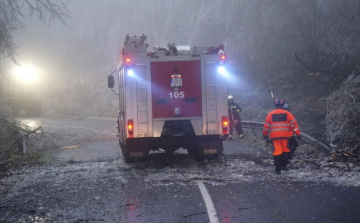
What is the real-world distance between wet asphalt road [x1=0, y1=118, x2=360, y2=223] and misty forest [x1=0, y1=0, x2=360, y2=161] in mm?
2675

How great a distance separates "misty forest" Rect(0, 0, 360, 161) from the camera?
1073 cm

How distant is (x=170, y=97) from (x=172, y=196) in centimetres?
312

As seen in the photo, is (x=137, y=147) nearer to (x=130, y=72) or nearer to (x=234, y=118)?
(x=130, y=72)

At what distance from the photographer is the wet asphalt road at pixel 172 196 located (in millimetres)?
5418

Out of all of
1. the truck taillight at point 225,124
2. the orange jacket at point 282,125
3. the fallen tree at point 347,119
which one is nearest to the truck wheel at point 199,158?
the truck taillight at point 225,124

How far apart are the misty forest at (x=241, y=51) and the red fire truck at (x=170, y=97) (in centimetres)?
282

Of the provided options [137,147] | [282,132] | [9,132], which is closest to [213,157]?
[137,147]

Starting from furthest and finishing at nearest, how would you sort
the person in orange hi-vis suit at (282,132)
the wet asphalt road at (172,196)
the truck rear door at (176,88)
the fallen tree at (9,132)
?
the fallen tree at (9,132) → the truck rear door at (176,88) → the person in orange hi-vis suit at (282,132) → the wet asphalt road at (172,196)

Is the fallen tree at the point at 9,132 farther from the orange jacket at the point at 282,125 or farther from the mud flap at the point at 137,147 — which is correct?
the orange jacket at the point at 282,125

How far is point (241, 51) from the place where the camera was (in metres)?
23.8

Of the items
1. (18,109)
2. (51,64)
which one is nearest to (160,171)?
(18,109)

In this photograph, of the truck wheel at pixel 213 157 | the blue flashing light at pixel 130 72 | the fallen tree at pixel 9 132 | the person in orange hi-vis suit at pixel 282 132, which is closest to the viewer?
the person in orange hi-vis suit at pixel 282 132

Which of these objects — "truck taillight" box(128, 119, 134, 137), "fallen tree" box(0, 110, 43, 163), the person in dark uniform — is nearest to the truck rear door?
"truck taillight" box(128, 119, 134, 137)

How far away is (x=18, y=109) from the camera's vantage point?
30.8 m
